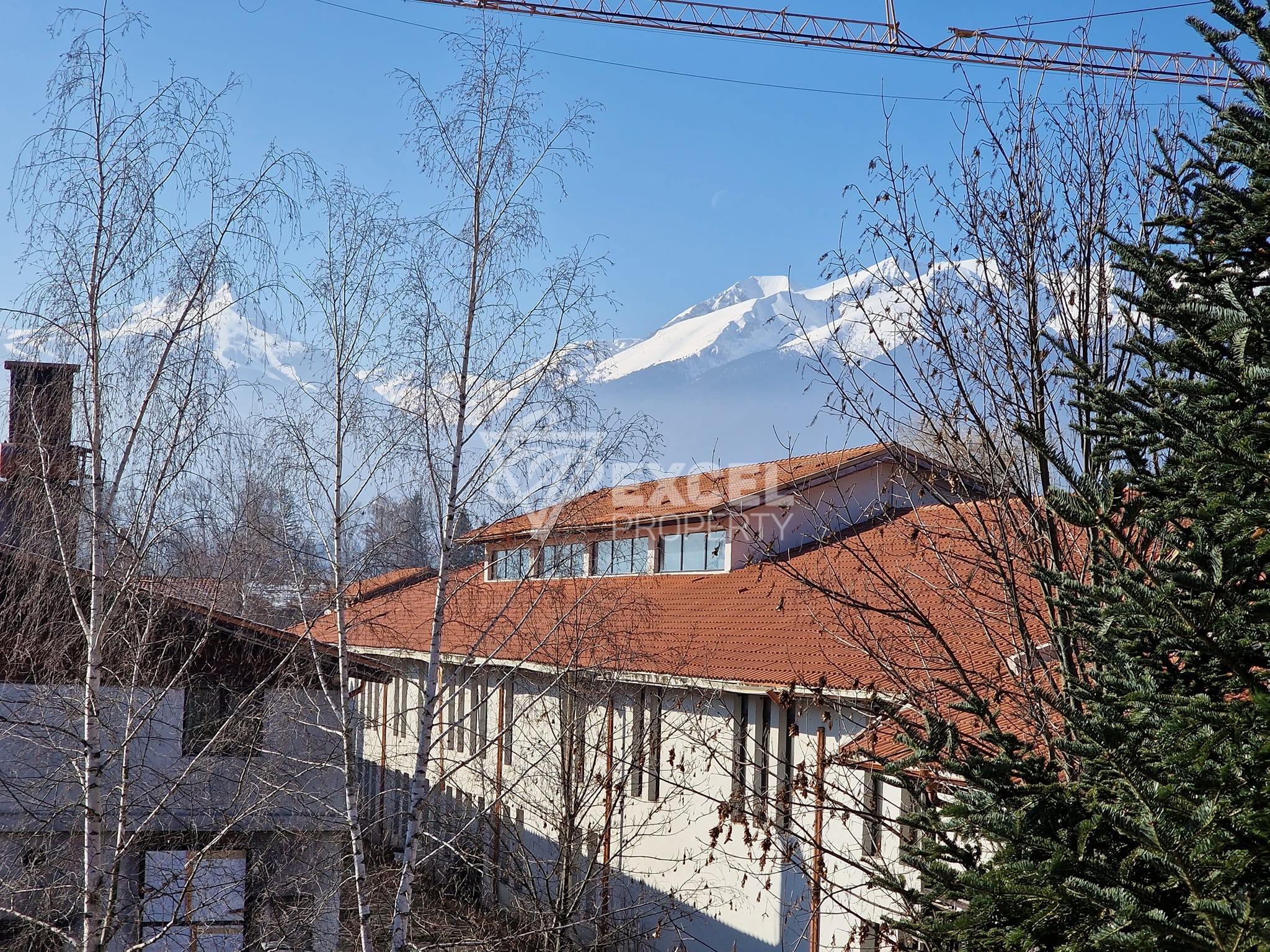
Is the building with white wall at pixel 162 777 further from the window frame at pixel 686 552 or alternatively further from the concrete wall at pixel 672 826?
the window frame at pixel 686 552

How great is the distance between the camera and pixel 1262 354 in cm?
380

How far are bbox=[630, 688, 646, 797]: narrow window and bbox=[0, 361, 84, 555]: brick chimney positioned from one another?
636 centimetres

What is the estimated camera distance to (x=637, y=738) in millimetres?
14453

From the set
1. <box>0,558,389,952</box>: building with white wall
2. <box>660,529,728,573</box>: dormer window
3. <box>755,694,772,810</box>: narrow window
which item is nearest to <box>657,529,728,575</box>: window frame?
<box>660,529,728,573</box>: dormer window

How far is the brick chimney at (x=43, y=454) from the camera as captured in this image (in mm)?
9062

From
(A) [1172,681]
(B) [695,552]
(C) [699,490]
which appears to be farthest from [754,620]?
(A) [1172,681]

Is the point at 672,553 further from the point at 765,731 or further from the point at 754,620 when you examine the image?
the point at 765,731

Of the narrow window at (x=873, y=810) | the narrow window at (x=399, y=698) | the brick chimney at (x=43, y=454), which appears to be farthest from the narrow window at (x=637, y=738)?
the narrow window at (x=399, y=698)

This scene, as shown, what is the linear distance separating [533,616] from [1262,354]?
53.0 feet

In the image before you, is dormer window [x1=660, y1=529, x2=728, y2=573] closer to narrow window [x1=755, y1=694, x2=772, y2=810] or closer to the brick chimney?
narrow window [x1=755, y1=694, x2=772, y2=810]

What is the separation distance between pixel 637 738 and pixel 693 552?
599 cm

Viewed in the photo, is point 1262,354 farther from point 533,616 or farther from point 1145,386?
point 533,616

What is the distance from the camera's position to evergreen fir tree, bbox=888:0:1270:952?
10.5ft

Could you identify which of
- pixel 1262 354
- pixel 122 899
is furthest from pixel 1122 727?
pixel 122 899
